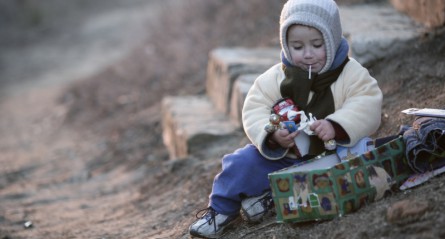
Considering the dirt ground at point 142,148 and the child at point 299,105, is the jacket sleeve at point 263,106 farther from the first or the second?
the dirt ground at point 142,148

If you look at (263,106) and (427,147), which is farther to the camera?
(263,106)

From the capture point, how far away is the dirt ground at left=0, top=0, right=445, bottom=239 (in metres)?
3.21

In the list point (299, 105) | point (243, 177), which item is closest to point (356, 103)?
point (299, 105)

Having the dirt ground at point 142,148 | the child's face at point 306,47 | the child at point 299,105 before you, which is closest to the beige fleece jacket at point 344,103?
the child at point 299,105

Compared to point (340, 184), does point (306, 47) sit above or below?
above

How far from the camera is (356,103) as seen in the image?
3.22m

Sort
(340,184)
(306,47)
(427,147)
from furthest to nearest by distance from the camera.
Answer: (306,47) → (427,147) → (340,184)

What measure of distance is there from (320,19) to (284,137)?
0.58 m

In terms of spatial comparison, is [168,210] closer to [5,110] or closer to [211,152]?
[211,152]

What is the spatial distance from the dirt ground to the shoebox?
63mm

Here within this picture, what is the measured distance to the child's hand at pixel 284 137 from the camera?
325 centimetres

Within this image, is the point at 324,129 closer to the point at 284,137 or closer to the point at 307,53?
the point at 284,137

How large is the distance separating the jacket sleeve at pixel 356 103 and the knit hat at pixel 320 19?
0.38 feet

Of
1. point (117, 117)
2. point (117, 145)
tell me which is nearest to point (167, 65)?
point (117, 117)
